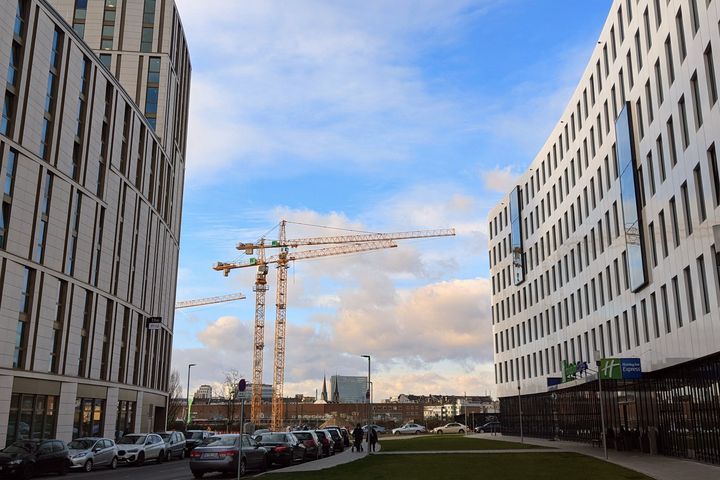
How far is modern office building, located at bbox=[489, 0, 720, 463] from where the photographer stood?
2727 cm

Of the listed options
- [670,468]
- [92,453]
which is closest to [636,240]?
[670,468]

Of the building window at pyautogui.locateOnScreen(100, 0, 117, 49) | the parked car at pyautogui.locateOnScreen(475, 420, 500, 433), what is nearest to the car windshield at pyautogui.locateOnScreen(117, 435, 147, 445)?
the building window at pyautogui.locateOnScreen(100, 0, 117, 49)

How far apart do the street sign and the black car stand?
2612 cm

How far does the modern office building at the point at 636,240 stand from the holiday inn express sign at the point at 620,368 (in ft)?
0.20

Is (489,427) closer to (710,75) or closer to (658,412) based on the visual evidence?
(658,412)

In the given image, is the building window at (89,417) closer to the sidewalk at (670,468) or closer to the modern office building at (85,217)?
the modern office building at (85,217)

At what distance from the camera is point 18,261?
34.7 m

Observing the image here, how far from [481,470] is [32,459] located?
52.4 ft

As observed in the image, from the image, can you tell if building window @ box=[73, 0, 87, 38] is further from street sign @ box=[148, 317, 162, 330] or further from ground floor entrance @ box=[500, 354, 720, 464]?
ground floor entrance @ box=[500, 354, 720, 464]

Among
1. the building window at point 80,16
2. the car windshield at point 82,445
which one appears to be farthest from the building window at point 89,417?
the building window at point 80,16

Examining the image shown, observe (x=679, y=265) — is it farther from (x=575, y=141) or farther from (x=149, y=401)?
(x=149, y=401)

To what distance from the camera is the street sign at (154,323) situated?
175ft

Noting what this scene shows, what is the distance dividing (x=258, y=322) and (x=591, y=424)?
73.4 m

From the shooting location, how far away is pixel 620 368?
32188 mm
